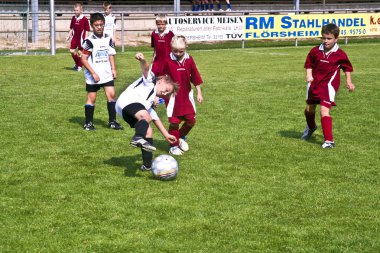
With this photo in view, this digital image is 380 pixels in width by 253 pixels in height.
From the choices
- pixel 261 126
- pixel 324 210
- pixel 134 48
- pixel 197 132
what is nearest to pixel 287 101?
pixel 261 126

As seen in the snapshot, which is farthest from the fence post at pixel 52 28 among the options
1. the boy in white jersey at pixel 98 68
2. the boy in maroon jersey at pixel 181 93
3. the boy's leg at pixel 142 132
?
the boy's leg at pixel 142 132

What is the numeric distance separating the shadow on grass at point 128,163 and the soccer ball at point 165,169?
385mm

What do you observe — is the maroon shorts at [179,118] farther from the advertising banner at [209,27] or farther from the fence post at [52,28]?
the advertising banner at [209,27]

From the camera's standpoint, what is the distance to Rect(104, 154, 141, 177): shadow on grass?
7.96m

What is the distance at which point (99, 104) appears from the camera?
13.5m

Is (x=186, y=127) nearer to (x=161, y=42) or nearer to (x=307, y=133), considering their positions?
(x=307, y=133)

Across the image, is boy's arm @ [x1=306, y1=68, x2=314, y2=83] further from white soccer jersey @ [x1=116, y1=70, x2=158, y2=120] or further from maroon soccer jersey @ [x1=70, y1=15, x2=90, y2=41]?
maroon soccer jersey @ [x1=70, y1=15, x2=90, y2=41]

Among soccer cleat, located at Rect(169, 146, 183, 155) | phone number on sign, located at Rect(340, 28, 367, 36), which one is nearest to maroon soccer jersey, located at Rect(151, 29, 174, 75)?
soccer cleat, located at Rect(169, 146, 183, 155)

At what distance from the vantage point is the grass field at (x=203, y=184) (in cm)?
571

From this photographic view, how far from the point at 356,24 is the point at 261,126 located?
1997 centimetres

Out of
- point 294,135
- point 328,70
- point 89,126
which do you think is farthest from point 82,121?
point 328,70

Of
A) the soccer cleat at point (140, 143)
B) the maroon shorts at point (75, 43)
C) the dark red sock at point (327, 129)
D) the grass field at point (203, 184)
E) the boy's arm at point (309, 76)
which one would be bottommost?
the grass field at point (203, 184)

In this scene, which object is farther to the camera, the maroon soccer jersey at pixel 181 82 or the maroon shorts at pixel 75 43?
the maroon shorts at pixel 75 43

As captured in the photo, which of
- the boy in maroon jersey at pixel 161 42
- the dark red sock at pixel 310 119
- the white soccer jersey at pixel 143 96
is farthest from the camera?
the boy in maroon jersey at pixel 161 42
